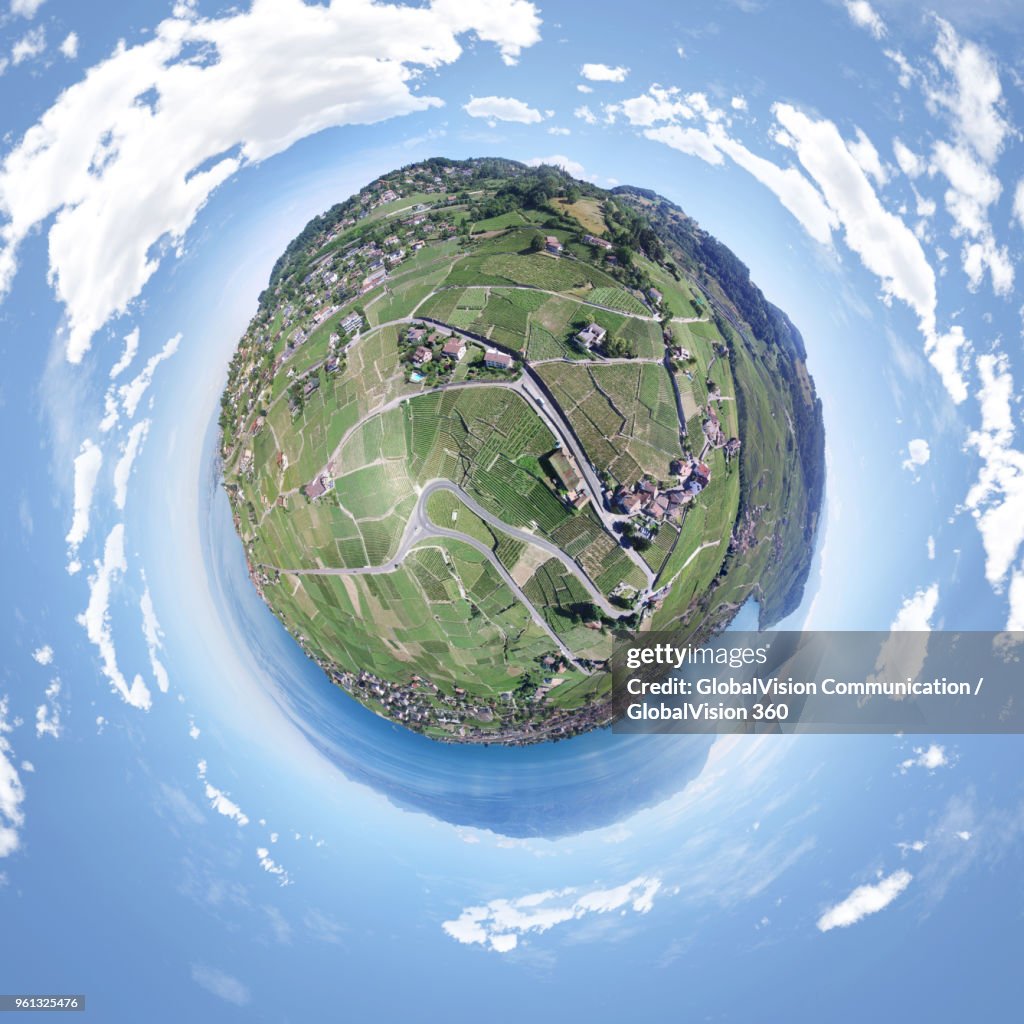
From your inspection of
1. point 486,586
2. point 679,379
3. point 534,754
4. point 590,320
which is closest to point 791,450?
point 679,379

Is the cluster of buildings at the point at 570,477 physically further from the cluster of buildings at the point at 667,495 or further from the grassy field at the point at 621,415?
the cluster of buildings at the point at 667,495

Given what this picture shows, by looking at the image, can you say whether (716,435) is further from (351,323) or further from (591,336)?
(351,323)

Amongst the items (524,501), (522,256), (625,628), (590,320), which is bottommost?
(625,628)

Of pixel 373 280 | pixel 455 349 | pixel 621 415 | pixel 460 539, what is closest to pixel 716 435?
pixel 621 415

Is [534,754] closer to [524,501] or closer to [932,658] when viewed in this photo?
[524,501]

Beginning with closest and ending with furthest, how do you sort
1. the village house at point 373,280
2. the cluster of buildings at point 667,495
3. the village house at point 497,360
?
the cluster of buildings at point 667,495 < the village house at point 497,360 < the village house at point 373,280

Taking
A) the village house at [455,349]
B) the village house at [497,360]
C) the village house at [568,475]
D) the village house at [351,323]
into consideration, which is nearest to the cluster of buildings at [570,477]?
the village house at [568,475]
